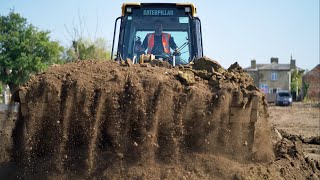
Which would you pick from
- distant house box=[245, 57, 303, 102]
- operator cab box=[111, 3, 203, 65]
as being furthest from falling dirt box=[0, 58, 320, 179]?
distant house box=[245, 57, 303, 102]

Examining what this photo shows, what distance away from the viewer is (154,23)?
827 cm

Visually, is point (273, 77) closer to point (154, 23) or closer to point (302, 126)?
point (302, 126)

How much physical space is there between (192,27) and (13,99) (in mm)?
3573

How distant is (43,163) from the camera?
5496 millimetres

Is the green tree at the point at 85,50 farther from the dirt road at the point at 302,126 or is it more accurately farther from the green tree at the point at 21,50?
the dirt road at the point at 302,126

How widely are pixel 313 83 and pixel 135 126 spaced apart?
71.7 m

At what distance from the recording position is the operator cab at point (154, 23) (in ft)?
26.7

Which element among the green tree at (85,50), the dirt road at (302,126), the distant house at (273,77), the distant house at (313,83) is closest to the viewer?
the dirt road at (302,126)

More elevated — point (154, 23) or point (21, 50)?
point (21, 50)

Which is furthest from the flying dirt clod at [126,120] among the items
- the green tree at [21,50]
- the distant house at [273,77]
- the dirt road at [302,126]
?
the distant house at [273,77]

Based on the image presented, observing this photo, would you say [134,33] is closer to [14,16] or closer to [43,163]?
[43,163]

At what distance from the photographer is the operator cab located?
26.7 ft

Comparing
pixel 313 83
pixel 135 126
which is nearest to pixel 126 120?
pixel 135 126

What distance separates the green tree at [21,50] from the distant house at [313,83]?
1750 inches
